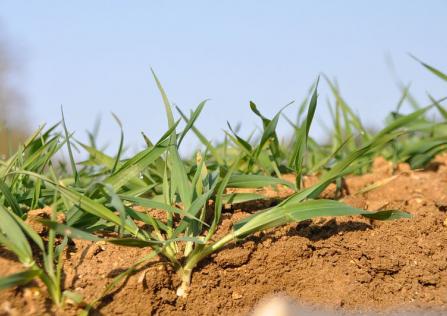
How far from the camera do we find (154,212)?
1778mm

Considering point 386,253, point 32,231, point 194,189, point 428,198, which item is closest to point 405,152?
point 428,198

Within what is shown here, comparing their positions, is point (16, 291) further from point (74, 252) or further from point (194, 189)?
point (194, 189)

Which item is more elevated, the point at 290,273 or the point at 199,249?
the point at 199,249

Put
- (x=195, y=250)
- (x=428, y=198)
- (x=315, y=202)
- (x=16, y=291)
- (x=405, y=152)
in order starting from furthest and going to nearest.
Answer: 1. (x=405, y=152)
2. (x=428, y=198)
3. (x=315, y=202)
4. (x=195, y=250)
5. (x=16, y=291)

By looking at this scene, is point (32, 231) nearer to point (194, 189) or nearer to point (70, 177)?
point (194, 189)

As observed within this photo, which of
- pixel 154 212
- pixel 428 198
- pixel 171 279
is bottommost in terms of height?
pixel 428 198

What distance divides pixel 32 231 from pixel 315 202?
0.73 meters

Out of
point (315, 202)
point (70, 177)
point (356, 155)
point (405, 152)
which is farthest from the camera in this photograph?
point (405, 152)

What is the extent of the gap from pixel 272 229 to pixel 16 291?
2.30ft

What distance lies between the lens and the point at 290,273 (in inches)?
63.7

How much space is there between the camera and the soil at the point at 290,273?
1460mm

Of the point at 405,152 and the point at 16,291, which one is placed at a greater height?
the point at 16,291

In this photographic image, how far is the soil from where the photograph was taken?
146 centimetres

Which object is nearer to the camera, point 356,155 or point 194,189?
point 194,189
